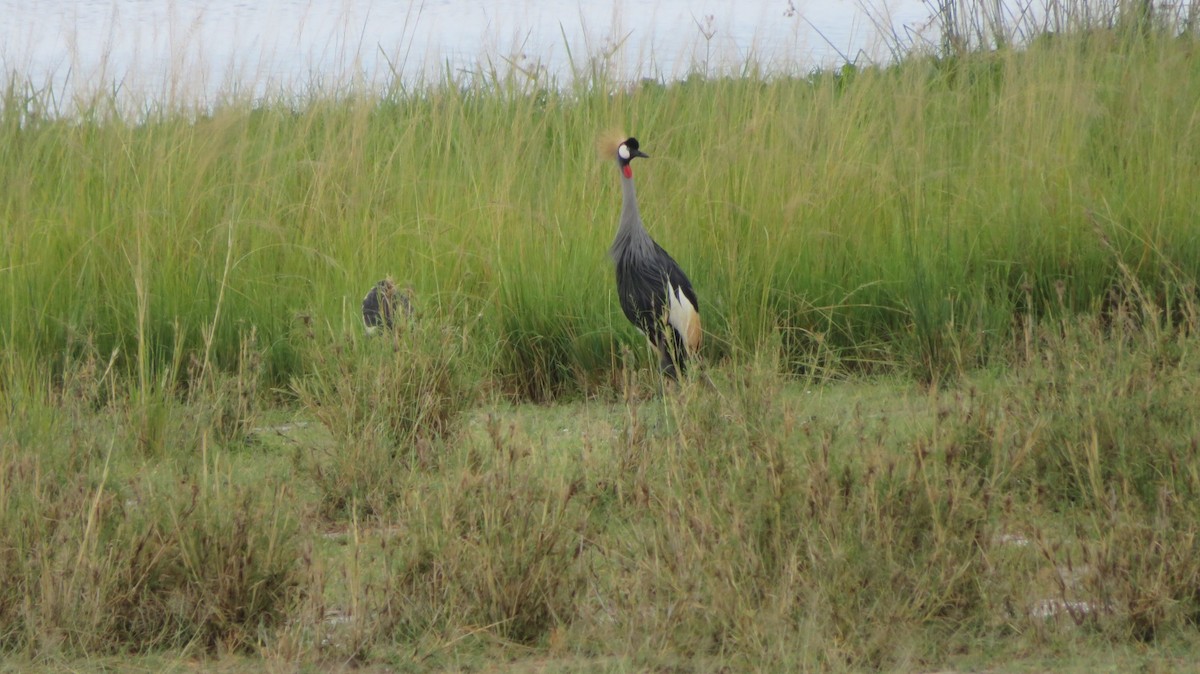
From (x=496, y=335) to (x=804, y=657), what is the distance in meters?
3.13

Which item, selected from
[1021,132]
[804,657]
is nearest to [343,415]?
[804,657]

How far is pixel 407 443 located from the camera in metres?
4.25

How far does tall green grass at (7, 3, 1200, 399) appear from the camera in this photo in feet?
18.0

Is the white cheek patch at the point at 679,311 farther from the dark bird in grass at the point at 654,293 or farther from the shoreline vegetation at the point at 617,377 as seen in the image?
the shoreline vegetation at the point at 617,377

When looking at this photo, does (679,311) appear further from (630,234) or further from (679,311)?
(630,234)

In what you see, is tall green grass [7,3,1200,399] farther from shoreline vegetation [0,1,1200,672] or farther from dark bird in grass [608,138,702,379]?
dark bird in grass [608,138,702,379]

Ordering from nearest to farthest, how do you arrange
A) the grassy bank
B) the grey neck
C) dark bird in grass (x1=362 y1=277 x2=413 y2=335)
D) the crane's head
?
the grassy bank, dark bird in grass (x1=362 y1=277 x2=413 y2=335), the grey neck, the crane's head

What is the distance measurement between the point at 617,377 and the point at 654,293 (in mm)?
384

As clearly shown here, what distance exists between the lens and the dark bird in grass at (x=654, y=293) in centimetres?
502

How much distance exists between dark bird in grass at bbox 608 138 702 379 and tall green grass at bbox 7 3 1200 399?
0.24 m

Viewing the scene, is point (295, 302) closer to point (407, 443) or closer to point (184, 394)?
point (184, 394)

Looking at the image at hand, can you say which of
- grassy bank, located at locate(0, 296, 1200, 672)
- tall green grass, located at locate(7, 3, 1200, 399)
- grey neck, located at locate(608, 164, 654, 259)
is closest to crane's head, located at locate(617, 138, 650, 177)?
grey neck, located at locate(608, 164, 654, 259)

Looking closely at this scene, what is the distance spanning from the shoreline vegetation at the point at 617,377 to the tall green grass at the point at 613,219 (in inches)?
1.0

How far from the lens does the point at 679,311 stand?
5.02m
